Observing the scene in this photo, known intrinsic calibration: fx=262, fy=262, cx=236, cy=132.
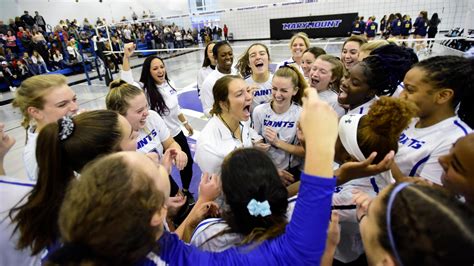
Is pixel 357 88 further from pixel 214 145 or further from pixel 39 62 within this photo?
pixel 39 62

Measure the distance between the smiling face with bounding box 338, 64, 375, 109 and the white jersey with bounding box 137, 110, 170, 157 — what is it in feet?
6.24

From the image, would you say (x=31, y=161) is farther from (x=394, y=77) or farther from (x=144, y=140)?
(x=394, y=77)

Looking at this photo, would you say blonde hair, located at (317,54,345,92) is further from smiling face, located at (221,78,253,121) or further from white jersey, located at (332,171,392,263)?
white jersey, located at (332,171,392,263)

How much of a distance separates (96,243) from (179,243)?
33cm

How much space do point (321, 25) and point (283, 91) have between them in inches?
760

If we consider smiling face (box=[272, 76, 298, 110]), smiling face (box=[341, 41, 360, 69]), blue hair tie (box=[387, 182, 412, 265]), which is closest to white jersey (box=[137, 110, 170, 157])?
smiling face (box=[272, 76, 298, 110])

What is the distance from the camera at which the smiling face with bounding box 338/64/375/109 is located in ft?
7.95

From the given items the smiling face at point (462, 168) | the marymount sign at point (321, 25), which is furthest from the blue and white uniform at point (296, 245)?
the marymount sign at point (321, 25)

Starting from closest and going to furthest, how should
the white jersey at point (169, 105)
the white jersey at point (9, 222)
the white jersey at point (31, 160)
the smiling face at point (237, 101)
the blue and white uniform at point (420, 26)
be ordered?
the white jersey at point (9, 222) → the white jersey at point (31, 160) → the smiling face at point (237, 101) → the white jersey at point (169, 105) → the blue and white uniform at point (420, 26)

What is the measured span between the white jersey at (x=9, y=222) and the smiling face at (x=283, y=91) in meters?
2.15

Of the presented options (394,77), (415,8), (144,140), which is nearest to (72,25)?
(144,140)

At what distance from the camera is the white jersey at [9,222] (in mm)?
1347

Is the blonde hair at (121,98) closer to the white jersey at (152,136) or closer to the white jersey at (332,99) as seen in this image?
the white jersey at (152,136)

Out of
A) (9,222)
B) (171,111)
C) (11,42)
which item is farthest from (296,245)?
(11,42)
